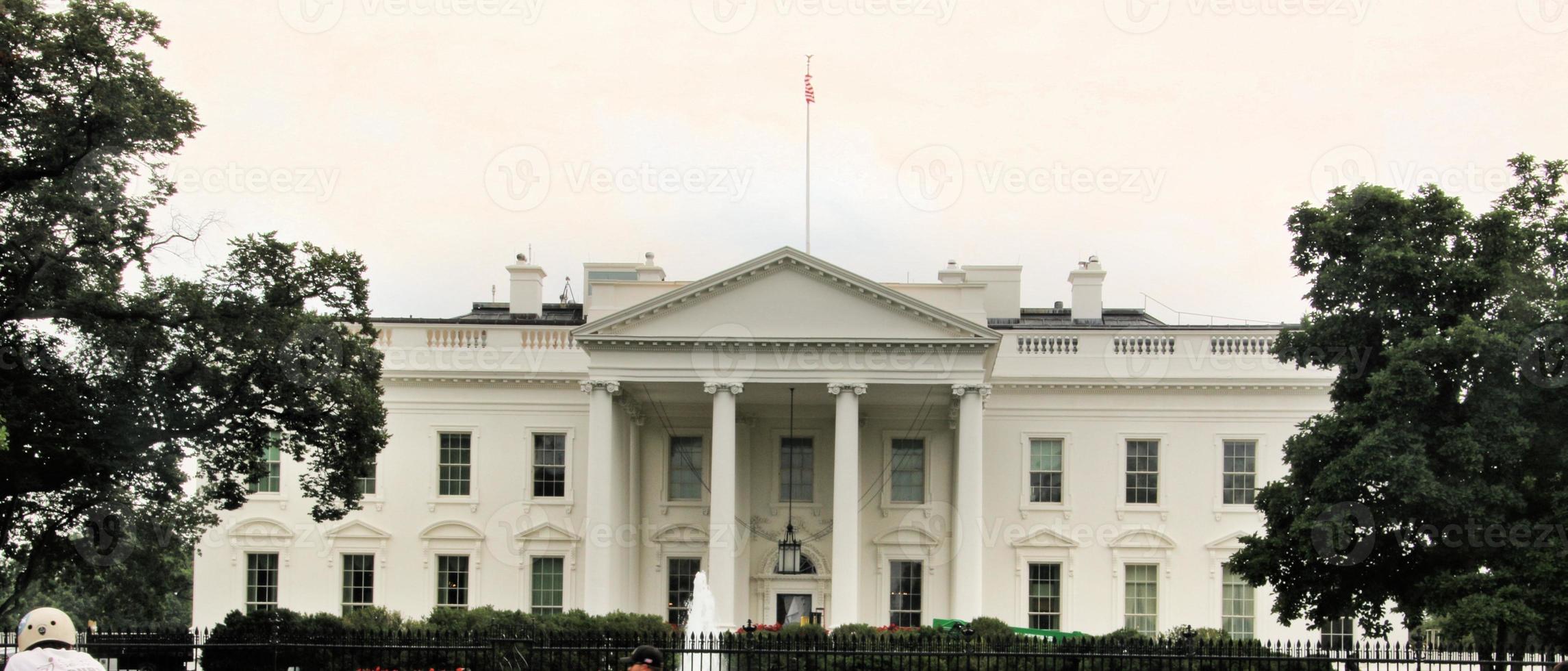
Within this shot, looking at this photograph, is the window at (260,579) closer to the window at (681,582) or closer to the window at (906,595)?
the window at (681,582)

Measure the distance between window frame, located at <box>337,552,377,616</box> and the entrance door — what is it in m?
10.1

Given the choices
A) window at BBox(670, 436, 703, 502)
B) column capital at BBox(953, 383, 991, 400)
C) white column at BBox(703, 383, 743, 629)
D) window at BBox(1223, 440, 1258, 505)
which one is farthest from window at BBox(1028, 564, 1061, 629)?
window at BBox(670, 436, 703, 502)

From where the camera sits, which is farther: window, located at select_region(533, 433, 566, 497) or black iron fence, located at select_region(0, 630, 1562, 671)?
window, located at select_region(533, 433, 566, 497)

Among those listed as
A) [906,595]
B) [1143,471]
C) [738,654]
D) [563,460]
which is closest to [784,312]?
[563,460]

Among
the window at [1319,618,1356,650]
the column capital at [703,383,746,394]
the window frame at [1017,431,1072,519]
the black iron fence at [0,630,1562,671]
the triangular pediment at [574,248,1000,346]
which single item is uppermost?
the triangular pediment at [574,248,1000,346]

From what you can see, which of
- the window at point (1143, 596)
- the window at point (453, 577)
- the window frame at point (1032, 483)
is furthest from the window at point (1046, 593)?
the window at point (453, 577)

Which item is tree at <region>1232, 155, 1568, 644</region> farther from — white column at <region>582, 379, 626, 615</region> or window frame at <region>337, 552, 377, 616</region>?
window frame at <region>337, 552, 377, 616</region>

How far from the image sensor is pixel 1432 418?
76.8 ft

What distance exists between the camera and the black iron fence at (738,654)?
1898 cm

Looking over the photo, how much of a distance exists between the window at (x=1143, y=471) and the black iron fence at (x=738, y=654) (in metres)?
12.1

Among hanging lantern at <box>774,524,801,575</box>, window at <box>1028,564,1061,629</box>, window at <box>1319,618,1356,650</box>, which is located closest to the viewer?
hanging lantern at <box>774,524,801,575</box>

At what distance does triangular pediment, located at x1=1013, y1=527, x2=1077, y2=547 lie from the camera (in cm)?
3691

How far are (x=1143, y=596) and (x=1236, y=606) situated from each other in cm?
225

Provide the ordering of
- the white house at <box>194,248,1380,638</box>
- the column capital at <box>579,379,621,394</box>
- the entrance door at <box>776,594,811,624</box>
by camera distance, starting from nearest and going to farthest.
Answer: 1. the column capital at <box>579,379,621,394</box>
2. the white house at <box>194,248,1380,638</box>
3. the entrance door at <box>776,594,811,624</box>
